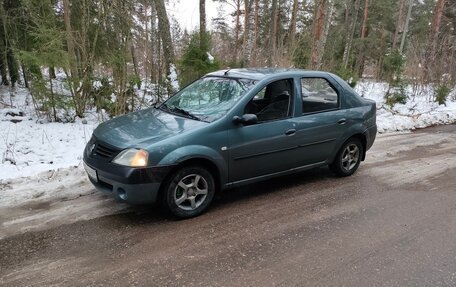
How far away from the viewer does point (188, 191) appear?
445 centimetres

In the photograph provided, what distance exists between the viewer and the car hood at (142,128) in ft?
14.1

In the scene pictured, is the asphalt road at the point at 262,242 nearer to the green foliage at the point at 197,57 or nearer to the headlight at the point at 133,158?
the headlight at the point at 133,158

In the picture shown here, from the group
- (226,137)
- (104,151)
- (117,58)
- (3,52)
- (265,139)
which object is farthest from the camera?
(3,52)

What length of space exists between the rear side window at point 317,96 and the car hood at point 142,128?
5.59ft

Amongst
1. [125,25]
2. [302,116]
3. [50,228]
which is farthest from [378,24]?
[50,228]

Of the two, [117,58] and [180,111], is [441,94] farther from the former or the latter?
[180,111]

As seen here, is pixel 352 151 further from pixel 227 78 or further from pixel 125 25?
pixel 125 25

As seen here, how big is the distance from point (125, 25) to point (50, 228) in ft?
20.3

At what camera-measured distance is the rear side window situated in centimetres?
543

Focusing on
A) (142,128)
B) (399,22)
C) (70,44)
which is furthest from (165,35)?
(399,22)

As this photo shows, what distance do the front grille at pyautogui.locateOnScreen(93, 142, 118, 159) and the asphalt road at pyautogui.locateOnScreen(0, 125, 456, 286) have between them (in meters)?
0.77

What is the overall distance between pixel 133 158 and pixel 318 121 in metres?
2.77

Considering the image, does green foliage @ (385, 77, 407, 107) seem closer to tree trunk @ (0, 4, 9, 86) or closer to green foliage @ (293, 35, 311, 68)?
green foliage @ (293, 35, 311, 68)

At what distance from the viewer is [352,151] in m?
6.20
